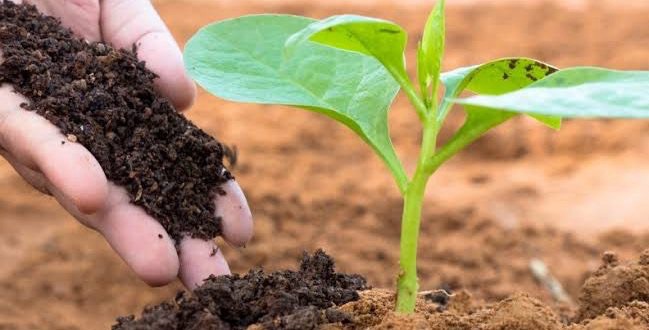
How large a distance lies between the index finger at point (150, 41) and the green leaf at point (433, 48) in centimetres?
59

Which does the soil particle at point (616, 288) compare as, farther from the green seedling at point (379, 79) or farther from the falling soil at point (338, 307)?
the green seedling at point (379, 79)

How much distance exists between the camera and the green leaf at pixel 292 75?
55.5 inches

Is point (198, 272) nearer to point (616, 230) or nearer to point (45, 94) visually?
point (45, 94)

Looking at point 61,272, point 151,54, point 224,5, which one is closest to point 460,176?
point 61,272

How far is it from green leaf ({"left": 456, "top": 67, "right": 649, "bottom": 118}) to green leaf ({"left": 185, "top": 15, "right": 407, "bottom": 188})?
1.03 ft

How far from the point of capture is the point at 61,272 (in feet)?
8.42

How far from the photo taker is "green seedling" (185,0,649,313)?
49.6 inches

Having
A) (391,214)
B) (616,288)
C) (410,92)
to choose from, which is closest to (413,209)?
(410,92)

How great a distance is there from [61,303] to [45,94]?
3.17 ft

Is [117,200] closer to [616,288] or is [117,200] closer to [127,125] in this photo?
[127,125]

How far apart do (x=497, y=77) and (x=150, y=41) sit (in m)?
0.76

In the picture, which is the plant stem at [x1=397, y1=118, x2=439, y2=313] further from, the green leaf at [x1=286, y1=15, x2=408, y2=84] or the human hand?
the human hand

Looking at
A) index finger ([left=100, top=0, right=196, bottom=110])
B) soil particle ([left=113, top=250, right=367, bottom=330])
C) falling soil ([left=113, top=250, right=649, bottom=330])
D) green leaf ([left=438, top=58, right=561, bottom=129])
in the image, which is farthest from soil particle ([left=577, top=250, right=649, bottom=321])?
index finger ([left=100, top=0, right=196, bottom=110])

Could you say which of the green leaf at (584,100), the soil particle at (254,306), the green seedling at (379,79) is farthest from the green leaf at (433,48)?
the soil particle at (254,306)
